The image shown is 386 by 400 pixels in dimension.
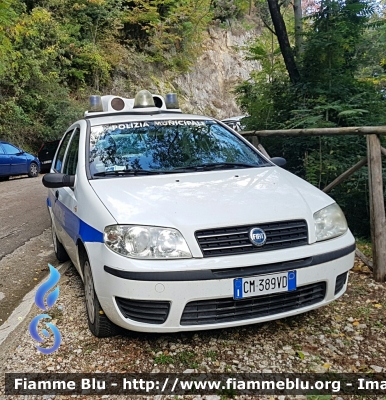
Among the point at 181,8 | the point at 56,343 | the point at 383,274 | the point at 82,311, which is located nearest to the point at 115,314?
the point at 56,343

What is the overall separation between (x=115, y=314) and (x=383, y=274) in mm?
2596

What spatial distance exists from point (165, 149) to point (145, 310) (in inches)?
63.8

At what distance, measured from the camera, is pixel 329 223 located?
3066 millimetres

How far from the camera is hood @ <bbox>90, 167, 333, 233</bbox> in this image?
8.95ft

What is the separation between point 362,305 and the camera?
3.55 meters

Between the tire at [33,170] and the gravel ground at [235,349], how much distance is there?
519 inches

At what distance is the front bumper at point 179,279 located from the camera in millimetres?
2580

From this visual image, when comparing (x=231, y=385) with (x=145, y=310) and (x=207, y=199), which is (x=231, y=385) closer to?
(x=145, y=310)

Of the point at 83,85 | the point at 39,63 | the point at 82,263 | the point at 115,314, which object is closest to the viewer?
the point at 115,314

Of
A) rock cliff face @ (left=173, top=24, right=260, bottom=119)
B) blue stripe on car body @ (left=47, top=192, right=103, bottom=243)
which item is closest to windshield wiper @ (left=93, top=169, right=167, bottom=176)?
blue stripe on car body @ (left=47, top=192, right=103, bottom=243)

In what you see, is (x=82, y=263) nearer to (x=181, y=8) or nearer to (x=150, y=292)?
(x=150, y=292)

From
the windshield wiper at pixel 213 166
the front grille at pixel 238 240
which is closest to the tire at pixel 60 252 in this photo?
the windshield wiper at pixel 213 166

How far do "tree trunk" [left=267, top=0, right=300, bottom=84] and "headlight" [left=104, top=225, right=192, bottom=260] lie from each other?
5597mm

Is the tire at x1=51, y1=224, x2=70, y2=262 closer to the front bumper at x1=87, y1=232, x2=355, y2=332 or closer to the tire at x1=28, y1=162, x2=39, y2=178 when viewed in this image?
the front bumper at x1=87, y1=232, x2=355, y2=332
